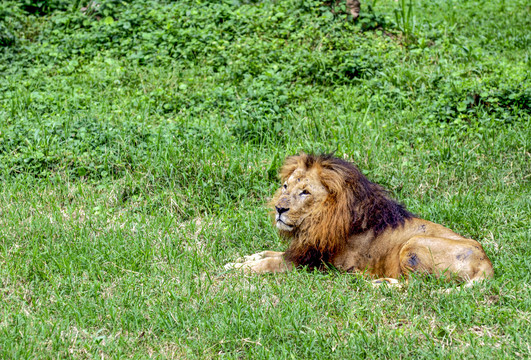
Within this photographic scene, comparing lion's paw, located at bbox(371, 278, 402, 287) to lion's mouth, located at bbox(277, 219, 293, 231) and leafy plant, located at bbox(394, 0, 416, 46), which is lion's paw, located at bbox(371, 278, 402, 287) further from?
leafy plant, located at bbox(394, 0, 416, 46)

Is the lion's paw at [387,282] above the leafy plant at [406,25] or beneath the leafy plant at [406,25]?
beneath

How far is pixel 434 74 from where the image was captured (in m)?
7.53

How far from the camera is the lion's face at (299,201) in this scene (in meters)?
4.70

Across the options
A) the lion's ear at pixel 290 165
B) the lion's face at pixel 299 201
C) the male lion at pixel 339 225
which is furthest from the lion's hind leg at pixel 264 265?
the lion's ear at pixel 290 165

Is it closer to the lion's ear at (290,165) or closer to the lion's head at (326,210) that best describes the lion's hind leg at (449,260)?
the lion's head at (326,210)

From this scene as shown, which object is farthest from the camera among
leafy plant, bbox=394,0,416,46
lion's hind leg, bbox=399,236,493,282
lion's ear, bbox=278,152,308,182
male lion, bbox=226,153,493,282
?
leafy plant, bbox=394,0,416,46

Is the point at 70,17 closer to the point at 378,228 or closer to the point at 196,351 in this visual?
the point at 378,228

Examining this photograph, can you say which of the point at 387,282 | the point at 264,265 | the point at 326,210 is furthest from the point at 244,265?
the point at 387,282

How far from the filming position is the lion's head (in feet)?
15.3

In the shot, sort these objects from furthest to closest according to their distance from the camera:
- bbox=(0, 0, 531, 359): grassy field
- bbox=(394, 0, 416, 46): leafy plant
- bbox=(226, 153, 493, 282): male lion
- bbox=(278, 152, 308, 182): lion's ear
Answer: bbox=(394, 0, 416, 46): leafy plant → bbox=(278, 152, 308, 182): lion's ear → bbox=(226, 153, 493, 282): male lion → bbox=(0, 0, 531, 359): grassy field

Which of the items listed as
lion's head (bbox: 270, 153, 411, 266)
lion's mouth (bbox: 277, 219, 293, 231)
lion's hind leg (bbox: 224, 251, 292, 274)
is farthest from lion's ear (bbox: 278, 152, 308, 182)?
lion's hind leg (bbox: 224, 251, 292, 274)

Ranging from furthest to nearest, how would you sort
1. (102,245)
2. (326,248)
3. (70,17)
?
(70,17) → (102,245) → (326,248)

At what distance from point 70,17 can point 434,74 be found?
4795 millimetres

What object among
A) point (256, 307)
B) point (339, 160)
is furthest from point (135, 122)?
point (256, 307)
